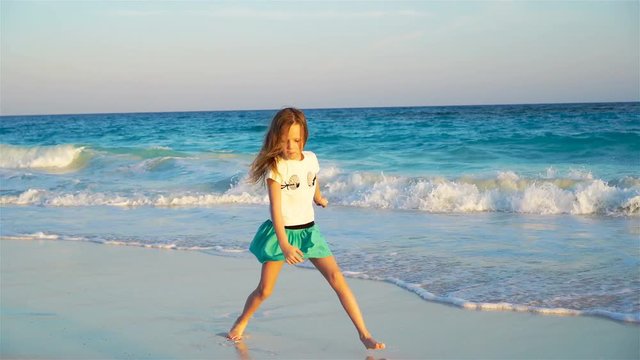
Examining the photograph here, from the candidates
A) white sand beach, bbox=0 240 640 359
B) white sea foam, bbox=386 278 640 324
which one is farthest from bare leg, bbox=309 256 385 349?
white sea foam, bbox=386 278 640 324

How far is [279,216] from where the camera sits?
441 cm

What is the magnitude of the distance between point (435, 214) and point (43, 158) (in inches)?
727

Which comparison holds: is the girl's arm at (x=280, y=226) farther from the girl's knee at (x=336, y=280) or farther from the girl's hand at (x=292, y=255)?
the girl's knee at (x=336, y=280)

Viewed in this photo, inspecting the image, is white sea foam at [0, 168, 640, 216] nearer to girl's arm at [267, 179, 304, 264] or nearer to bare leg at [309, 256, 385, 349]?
bare leg at [309, 256, 385, 349]

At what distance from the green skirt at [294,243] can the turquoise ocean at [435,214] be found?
5.34ft

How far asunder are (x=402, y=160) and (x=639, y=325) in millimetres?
14855

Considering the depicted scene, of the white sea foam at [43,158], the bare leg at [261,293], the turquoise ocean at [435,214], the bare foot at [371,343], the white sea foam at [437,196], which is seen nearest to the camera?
the bare foot at [371,343]

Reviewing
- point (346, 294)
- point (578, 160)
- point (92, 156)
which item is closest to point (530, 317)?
point (346, 294)

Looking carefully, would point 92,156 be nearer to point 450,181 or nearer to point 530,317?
point 450,181

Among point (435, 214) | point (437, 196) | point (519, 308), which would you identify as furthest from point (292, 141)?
point (437, 196)

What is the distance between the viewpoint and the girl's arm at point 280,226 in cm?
432

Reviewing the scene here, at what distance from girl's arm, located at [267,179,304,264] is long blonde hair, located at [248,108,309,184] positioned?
88mm

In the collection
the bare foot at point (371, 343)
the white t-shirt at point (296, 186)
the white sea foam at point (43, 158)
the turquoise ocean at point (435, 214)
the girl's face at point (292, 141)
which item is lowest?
the white sea foam at point (43, 158)

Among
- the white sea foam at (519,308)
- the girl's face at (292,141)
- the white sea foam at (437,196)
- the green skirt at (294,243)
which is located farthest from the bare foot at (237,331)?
the white sea foam at (437,196)
